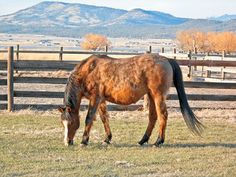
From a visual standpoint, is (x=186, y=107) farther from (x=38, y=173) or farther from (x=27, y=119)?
(x=27, y=119)

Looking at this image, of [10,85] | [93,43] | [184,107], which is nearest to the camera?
[184,107]

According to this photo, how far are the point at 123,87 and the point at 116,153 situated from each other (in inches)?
51.9

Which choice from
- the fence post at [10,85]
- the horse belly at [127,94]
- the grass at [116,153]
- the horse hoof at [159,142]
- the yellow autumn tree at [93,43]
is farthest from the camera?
the yellow autumn tree at [93,43]

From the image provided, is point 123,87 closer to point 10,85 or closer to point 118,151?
point 118,151

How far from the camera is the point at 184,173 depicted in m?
6.88

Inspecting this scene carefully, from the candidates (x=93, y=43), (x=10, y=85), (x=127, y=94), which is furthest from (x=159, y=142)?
(x=93, y=43)

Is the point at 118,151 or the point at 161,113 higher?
the point at 161,113

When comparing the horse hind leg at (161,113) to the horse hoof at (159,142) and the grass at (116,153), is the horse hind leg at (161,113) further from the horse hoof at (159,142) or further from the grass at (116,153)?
the grass at (116,153)

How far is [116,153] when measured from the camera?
8.20 metres

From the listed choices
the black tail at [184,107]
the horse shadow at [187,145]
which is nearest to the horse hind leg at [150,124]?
the horse shadow at [187,145]

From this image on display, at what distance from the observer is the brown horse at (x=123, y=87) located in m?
8.88

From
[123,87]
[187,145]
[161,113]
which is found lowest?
[187,145]

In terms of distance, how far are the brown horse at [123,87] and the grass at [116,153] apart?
A: 1.40ft

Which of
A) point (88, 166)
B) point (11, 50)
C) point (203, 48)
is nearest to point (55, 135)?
point (88, 166)
